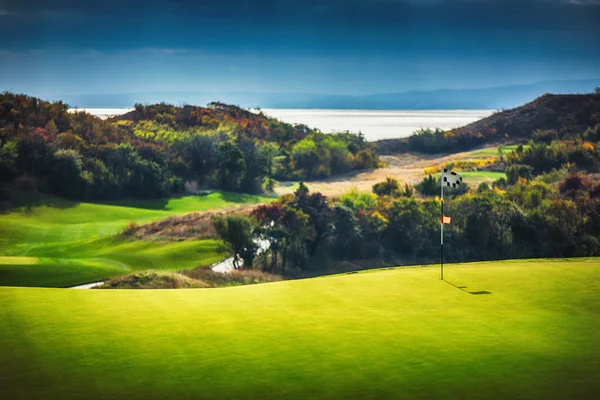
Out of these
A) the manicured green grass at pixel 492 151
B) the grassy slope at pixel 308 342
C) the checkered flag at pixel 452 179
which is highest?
the manicured green grass at pixel 492 151

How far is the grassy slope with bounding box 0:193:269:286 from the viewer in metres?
34.9

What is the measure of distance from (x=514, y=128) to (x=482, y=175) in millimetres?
27968

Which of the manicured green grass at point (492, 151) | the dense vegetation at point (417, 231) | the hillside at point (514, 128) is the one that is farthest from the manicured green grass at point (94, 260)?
the hillside at point (514, 128)

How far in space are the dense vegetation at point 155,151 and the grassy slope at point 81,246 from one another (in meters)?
2.15

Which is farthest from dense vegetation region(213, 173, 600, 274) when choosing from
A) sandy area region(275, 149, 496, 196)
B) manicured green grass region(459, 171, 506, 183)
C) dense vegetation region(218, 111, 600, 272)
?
manicured green grass region(459, 171, 506, 183)

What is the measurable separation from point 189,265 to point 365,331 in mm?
29607

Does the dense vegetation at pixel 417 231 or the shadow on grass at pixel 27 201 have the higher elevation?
the shadow on grass at pixel 27 201

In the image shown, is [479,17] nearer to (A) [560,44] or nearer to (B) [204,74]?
(A) [560,44]

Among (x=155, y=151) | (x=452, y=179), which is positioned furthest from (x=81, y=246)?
(x=452, y=179)

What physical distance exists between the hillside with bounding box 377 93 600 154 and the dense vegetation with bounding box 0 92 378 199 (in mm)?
6961

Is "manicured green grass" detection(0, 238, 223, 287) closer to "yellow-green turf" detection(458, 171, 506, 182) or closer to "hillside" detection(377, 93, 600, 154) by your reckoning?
"yellow-green turf" detection(458, 171, 506, 182)

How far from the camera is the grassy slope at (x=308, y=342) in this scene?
10188 millimetres

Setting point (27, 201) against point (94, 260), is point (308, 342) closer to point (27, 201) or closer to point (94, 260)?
point (94, 260)

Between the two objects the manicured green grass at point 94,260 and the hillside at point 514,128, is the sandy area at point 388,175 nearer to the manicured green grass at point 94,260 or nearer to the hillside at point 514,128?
the hillside at point 514,128
